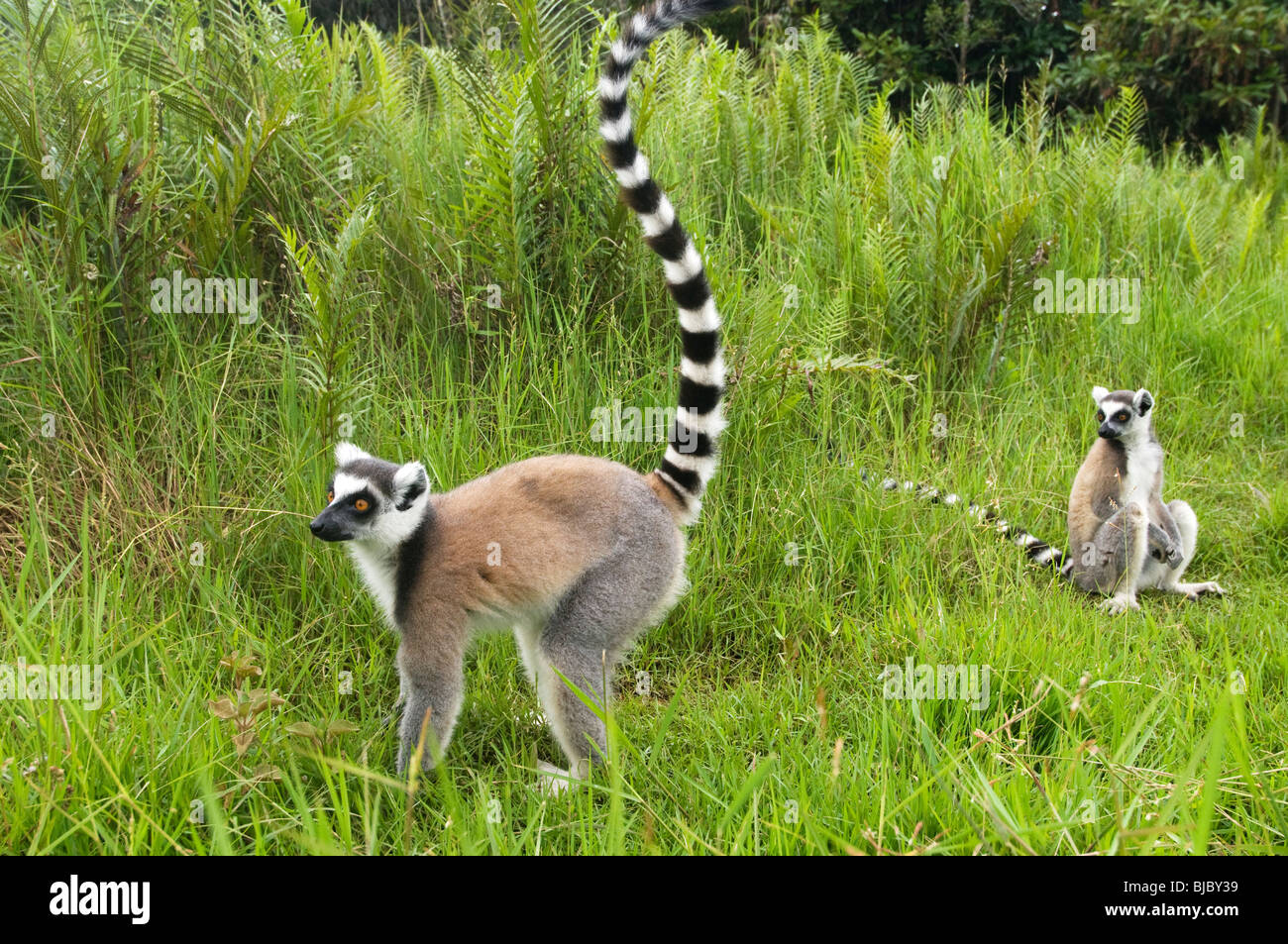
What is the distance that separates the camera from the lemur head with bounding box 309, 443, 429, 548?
3.14 metres

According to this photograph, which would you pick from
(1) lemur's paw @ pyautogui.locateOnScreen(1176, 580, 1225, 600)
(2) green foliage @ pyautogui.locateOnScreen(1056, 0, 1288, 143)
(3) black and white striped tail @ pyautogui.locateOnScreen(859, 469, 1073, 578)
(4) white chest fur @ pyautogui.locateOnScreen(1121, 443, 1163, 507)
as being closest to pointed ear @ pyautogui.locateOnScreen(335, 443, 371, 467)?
(3) black and white striped tail @ pyautogui.locateOnScreen(859, 469, 1073, 578)

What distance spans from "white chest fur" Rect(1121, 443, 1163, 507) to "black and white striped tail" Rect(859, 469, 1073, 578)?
1.40 feet

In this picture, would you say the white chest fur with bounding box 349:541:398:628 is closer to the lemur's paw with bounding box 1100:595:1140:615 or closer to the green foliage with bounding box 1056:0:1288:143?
the lemur's paw with bounding box 1100:595:1140:615

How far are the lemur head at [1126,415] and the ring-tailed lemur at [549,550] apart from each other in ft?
7.70

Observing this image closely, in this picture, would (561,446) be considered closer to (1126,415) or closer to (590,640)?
(590,640)

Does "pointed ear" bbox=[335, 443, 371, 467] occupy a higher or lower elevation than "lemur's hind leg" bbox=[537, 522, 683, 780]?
higher

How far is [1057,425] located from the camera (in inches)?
218

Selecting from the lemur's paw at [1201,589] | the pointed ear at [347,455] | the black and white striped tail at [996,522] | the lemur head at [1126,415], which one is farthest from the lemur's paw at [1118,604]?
the pointed ear at [347,455]

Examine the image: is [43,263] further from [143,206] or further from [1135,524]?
[1135,524]

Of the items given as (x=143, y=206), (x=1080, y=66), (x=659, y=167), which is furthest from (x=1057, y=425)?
(x=1080, y=66)

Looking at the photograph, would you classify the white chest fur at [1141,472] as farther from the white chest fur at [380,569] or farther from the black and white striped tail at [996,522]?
the white chest fur at [380,569]

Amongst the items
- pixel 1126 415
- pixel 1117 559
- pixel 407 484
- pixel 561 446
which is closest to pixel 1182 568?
pixel 1117 559

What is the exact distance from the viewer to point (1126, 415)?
4.82 m

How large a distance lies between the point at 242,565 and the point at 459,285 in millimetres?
1736
